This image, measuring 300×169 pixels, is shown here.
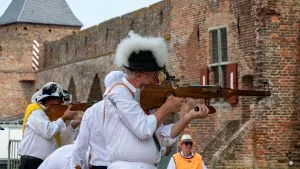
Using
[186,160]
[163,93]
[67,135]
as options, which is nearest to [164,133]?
[163,93]

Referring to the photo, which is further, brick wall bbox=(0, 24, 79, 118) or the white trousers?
brick wall bbox=(0, 24, 79, 118)

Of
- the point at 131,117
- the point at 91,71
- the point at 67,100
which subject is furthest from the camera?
the point at 91,71

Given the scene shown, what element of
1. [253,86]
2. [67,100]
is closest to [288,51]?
[253,86]

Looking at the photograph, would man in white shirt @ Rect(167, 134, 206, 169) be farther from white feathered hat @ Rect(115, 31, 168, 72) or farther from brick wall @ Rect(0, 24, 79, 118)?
brick wall @ Rect(0, 24, 79, 118)

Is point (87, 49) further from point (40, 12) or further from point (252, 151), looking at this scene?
point (252, 151)

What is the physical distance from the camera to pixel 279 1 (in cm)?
1802

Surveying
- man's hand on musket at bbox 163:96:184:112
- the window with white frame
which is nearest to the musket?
man's hand on musket at bbox 163:96:184:112

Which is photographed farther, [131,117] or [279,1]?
[279,1]

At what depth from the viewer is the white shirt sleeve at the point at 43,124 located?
892cm

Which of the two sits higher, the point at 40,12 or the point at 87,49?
the point at 40,12

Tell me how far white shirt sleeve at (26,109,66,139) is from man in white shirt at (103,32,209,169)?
2844 mm

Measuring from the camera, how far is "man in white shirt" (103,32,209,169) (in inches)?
229

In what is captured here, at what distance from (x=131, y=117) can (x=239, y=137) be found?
12487 millimetres

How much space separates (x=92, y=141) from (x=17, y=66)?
36113mm
